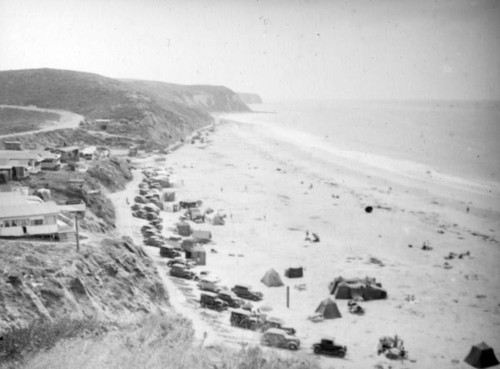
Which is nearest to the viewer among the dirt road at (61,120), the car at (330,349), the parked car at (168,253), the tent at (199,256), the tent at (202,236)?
the car at (330,349)

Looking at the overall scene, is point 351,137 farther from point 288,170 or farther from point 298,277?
point 298,277

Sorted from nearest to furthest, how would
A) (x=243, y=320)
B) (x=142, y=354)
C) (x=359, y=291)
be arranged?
(x=142, y=354)
(x=243, y=320)
(x=359, y=291)

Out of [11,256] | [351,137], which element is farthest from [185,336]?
[351,137]

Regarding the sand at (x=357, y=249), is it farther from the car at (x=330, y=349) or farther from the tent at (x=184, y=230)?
the tent at (x=184, y=230)

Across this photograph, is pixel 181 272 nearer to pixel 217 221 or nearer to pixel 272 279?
pixel 272 279

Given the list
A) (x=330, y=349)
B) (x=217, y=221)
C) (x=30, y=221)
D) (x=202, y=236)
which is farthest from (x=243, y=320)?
Answer: (x=217, y=221)

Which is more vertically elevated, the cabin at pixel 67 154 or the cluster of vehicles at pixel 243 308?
the cabin at pixel 67 154

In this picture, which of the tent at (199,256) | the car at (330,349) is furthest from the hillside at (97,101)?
the car at (330,349)
